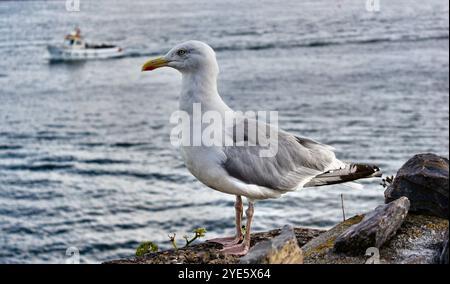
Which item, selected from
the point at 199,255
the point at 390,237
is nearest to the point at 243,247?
the point at 199,255

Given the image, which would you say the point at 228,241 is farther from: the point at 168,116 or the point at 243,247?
the point at 168,116

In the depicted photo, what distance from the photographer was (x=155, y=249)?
9031 mm

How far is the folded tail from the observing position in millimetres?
8875

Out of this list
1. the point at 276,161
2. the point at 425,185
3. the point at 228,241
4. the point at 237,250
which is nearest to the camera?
the point at 425,185

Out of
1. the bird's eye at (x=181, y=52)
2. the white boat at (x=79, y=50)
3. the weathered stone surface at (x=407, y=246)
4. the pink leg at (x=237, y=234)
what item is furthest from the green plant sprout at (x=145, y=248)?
the white boat at (x=79, y=50)

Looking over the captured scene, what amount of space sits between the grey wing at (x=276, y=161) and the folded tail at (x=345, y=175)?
83 millimetres

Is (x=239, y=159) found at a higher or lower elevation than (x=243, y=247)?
higher

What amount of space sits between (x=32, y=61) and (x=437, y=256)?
109 meters

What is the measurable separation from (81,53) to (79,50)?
0.82m

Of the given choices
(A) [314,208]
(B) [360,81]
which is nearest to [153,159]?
(A) [314,208]

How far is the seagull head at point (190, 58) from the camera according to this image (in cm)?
841

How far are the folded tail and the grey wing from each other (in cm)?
8

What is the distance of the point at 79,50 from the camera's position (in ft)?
364

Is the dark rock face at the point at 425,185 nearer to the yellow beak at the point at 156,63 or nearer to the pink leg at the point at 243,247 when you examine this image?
the pink leg at the point at 243,247
